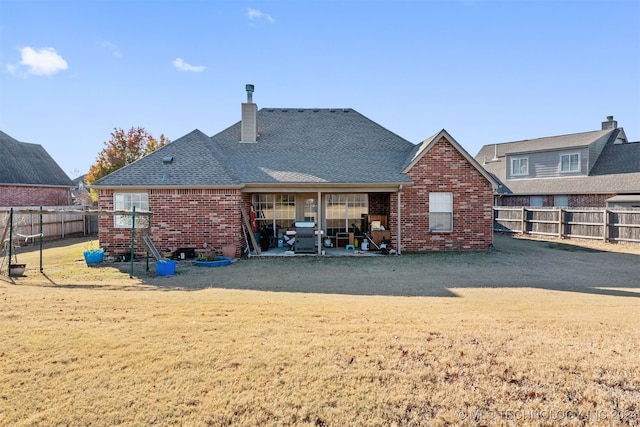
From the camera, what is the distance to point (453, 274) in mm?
10352

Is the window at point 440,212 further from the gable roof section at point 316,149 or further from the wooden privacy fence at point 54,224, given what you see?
the wooden privacy fence at point 54,224

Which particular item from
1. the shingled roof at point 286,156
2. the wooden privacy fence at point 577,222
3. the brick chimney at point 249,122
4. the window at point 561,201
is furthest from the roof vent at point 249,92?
the window at point 561,201

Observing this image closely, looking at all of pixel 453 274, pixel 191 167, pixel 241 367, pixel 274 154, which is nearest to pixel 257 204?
pixel 274 154

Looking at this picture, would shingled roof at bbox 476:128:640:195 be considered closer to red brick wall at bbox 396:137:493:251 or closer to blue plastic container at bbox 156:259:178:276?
red brick wall at bbox 396:137:493:251

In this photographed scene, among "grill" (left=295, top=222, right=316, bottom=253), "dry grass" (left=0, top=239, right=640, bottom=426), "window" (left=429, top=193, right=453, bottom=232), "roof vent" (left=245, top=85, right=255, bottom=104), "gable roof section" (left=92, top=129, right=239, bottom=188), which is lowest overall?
"dry grass" (left=0, top=239, right=640, bottom=426)

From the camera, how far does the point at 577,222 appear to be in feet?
60.5

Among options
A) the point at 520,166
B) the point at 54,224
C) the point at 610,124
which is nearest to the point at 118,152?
the point at 54,224

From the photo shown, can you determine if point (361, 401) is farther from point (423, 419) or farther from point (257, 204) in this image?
point (257, 204)

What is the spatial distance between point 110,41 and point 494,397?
553 inches

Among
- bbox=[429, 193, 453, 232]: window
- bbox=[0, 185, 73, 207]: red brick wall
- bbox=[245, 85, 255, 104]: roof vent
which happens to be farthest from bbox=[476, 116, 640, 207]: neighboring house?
bbox=[0, 185, 73, 207]: red brick wall

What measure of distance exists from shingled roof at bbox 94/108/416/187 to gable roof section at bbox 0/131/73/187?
54.8 ft

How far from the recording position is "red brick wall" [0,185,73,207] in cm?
2384

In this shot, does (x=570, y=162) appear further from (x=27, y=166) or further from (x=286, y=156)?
(x=27, y=166)

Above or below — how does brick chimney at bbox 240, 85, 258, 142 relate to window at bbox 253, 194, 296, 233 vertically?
above
